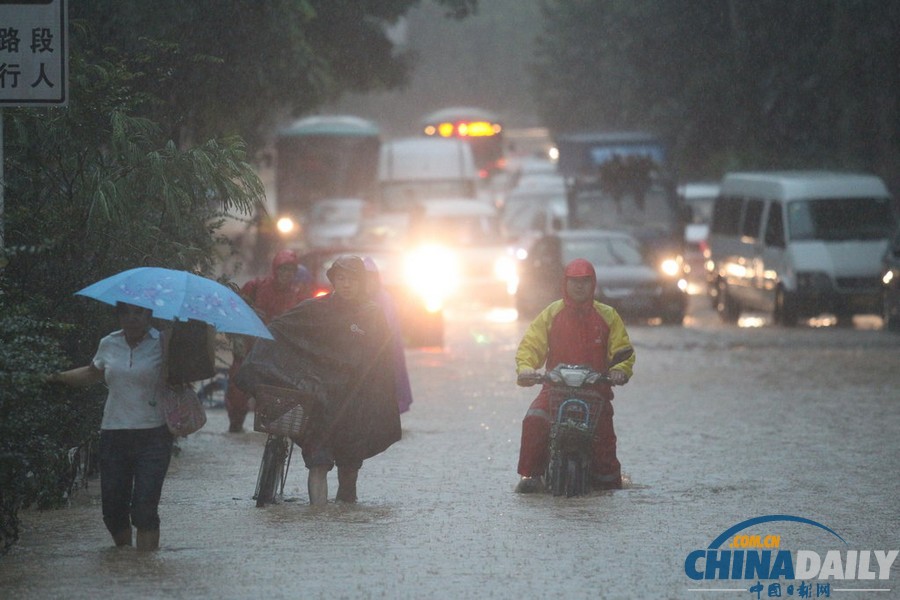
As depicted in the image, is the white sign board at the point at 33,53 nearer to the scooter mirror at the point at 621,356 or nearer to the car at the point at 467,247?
the scooter mirror at the point at 621,356

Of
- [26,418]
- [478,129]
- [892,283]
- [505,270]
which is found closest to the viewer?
[26,418]

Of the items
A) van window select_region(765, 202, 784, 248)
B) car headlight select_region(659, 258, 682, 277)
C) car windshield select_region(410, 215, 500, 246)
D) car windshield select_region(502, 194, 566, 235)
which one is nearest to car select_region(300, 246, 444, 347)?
car headlight select_region(659, 258, 682, 277)

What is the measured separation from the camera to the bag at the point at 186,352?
29.0 feet

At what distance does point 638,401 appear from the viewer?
18.1m

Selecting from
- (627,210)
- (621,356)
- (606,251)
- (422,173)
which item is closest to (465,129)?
(422,173)

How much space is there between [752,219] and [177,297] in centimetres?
2151

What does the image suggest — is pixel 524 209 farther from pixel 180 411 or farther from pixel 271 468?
pixel 180 411

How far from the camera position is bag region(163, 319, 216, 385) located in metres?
8.84

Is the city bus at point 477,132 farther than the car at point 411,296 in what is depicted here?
Yes

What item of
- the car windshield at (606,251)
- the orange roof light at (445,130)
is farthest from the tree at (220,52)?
the orange roof light at (445,130)

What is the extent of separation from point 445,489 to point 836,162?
3072 cm

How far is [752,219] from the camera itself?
2933 centimetres

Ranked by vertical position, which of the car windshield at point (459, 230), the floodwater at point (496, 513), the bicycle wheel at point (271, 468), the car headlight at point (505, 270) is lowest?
the floodwater at point (496, 513)

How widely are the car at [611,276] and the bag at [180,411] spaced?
63.9ft
